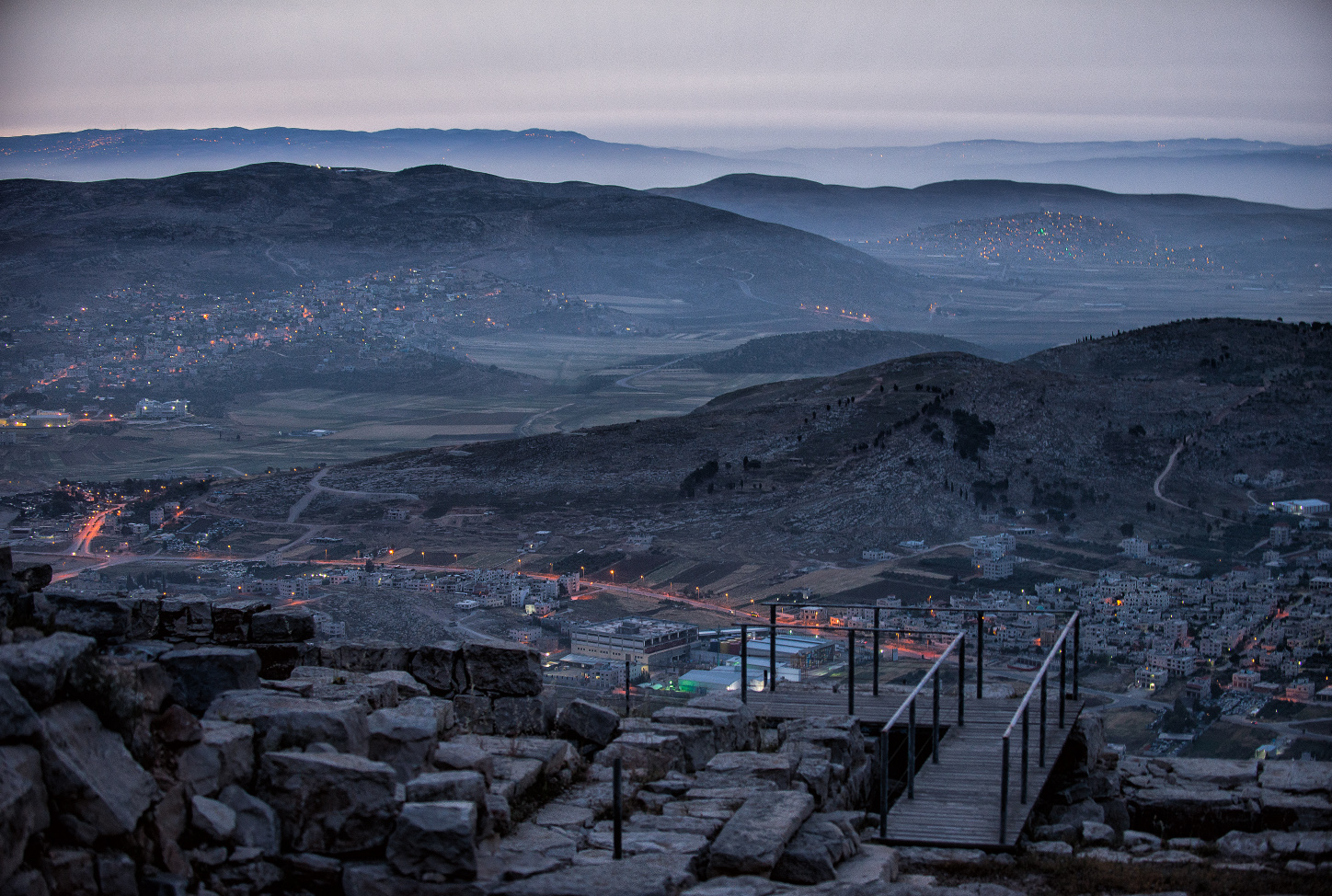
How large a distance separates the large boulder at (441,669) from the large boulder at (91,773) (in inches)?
162

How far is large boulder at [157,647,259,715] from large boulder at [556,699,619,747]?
2.51m

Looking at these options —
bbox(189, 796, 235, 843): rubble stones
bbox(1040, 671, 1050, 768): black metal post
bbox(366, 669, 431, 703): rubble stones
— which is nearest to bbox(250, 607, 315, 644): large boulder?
bbox(366, 669, 431, 703): rubble stones

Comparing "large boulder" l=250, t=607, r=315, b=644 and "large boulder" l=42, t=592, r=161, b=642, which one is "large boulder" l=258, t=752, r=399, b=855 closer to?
"large boulder" l=42, t=592, r=161, b=642

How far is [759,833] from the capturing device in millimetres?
7355

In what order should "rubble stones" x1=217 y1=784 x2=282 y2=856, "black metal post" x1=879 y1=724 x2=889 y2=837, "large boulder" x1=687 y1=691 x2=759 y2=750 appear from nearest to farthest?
"rubble stones" x1=217 y1=784 x2=282 y2=856 → "black metal post" x1=879 y1=724 x2=889 y2=837 → "large boulder" x1=687 y1=691 x2=759 y2=750

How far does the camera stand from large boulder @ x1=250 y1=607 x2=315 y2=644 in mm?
10414

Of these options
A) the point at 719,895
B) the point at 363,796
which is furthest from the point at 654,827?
the point at 363,796

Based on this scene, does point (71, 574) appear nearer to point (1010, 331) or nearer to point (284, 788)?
point (284, 788)

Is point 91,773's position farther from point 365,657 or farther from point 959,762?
point 959,762

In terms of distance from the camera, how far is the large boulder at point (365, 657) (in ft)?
34.2

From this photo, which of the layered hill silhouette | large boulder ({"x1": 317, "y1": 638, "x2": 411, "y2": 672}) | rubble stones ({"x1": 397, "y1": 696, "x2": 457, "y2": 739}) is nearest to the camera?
rubble stones ({"x1": 397, "y1": 696, "x2": 457, "y2": 739})

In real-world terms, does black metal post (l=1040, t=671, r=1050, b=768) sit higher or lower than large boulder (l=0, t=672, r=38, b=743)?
lower

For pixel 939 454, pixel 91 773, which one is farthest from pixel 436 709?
pixel 939 454

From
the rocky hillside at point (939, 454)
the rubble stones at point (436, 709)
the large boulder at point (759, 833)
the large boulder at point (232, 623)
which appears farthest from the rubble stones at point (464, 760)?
the rocky hillside at point (939, 454)
